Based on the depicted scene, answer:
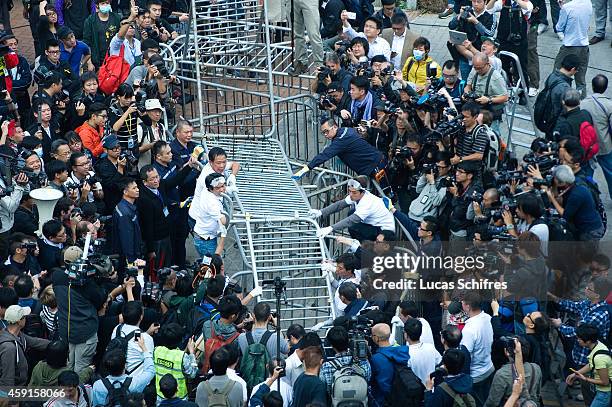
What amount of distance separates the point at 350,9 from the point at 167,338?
30.4 feet

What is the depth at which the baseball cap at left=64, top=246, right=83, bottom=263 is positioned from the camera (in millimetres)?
11539

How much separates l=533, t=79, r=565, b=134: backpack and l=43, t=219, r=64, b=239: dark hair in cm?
609

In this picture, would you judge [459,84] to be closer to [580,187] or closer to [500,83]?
[500,83]

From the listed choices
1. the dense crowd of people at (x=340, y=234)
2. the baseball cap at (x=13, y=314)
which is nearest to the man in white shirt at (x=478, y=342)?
the dense crowd of people at (x=340, y=234)

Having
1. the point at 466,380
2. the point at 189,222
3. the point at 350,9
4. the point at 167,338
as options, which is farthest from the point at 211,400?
the point at 350,9

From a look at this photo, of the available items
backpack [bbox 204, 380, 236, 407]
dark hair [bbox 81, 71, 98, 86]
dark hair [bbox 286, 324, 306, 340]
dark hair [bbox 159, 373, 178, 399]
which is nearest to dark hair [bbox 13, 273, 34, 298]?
dark hair [bbox 159, 373, 178, 399]

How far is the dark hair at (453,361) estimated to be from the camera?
10203 millimetres

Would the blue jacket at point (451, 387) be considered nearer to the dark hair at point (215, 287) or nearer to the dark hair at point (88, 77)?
the dark hair at point (215, 287)

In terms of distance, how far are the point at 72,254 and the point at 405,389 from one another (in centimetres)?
337

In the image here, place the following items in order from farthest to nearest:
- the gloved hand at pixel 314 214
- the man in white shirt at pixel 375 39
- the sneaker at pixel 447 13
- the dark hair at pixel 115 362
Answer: the sneaker at pixel 447 13 < the man in white shirt at pixel 375 39 < the gloved hand at pixel 314 214 < the dark hair at pixel 115 362

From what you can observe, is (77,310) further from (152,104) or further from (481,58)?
(481,58)

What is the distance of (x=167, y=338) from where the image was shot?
1061cm

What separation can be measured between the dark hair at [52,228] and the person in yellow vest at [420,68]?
5343 millimetres

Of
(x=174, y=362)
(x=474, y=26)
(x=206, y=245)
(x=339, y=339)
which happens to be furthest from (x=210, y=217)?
(x=474, y=26)
